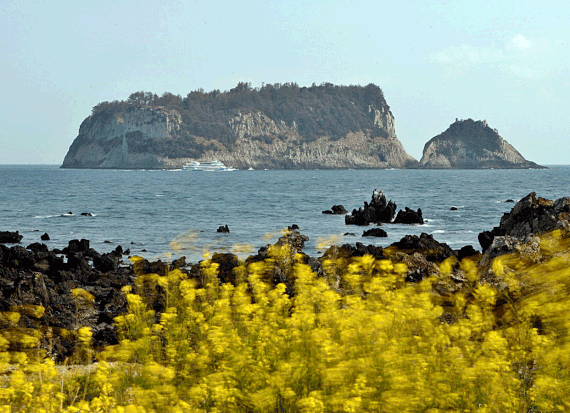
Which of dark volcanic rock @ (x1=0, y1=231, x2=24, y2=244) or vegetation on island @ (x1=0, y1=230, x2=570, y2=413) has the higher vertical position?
vegetation on island @ (x1=0, y1=230, x2=570, y2=413)

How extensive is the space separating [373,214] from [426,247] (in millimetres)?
17859

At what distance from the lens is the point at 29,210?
49062 millimetres

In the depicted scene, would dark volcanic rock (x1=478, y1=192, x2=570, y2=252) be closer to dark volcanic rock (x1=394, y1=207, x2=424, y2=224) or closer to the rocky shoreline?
the rocky shoreline

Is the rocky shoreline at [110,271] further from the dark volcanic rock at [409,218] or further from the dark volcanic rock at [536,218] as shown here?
the dark volcanic rock at [409,218]

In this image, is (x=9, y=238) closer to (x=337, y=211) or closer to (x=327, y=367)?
(x=337, y=211)

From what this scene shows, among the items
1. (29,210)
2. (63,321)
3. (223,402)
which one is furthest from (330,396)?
(29,210)

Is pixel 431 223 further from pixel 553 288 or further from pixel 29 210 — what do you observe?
pixel 29 210

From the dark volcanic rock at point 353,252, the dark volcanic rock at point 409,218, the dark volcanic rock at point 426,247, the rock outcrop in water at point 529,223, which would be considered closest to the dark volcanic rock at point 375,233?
the dark volcanic rock at point 409,218

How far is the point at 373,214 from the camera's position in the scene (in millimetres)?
39906

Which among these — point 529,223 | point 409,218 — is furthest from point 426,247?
point 409,218

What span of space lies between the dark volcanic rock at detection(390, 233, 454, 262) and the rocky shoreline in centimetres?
4

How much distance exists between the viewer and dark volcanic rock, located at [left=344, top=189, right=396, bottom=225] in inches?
1517

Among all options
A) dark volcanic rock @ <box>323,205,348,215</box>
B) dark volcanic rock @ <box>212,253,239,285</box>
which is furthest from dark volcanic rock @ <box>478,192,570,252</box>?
dark volcanic rock @ <box>323,205,348,215</box>

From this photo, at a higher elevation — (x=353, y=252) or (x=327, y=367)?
(x=327, y=367)
